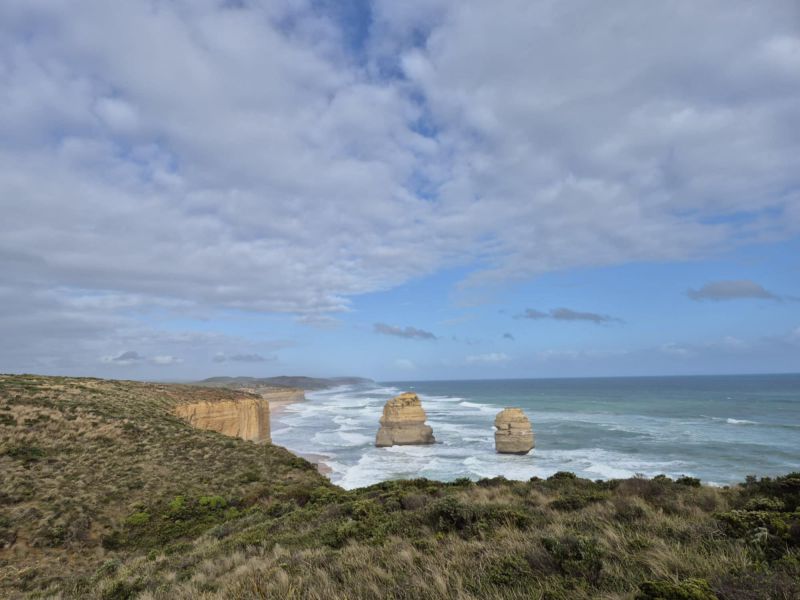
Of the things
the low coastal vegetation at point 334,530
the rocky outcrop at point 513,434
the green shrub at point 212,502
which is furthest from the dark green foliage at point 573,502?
the rocky outcrop at point 513,434

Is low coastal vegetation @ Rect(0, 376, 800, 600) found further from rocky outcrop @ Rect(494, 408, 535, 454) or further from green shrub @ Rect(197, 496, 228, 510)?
rocky outcrop @ Rect(494, 408, 535, 454)

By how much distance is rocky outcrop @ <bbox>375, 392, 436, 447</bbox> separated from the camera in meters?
48.6

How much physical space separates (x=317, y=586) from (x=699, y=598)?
169 inches

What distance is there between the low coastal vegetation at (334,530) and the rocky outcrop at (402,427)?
28814 millimetres

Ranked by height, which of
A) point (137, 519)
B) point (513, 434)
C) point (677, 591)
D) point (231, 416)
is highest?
point (677, 591)

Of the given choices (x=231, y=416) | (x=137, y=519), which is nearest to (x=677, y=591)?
(x=137, y=519)

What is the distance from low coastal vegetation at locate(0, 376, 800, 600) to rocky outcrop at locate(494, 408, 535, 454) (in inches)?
1074

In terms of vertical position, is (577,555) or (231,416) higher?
(577,555)

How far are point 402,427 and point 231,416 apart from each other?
2063 cm

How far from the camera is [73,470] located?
1684 cm

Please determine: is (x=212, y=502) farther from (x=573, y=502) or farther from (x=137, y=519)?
(x=573, y=502)

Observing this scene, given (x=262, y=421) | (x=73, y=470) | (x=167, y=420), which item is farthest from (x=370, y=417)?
(x=73, y=470)

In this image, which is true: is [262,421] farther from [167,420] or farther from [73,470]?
[73,470]

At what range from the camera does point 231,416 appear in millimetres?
35094
